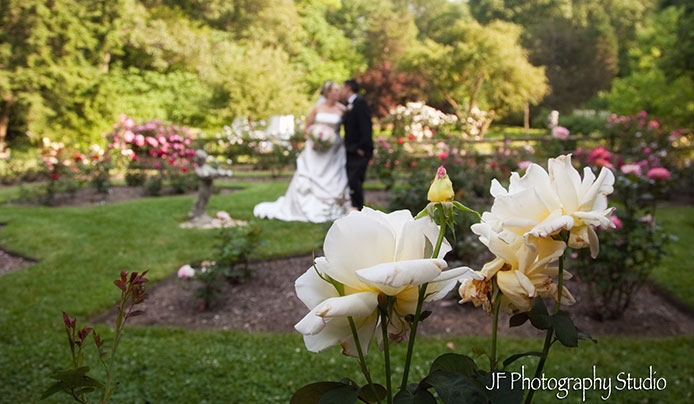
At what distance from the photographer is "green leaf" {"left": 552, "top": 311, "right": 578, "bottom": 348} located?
1.64 feet

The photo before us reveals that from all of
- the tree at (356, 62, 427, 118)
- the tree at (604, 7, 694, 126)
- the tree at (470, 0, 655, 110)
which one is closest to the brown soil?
the tree at (604, 7, 694, 126)

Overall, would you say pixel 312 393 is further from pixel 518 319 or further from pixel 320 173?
pixel 320 173

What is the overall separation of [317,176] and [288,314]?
4034 millimetres

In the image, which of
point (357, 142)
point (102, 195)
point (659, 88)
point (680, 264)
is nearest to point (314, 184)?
point (357, 142)

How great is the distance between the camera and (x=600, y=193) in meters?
0.50

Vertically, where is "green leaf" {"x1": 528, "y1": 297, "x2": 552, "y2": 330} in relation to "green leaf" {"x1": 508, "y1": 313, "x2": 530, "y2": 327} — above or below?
above

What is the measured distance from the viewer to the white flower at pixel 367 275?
0.40 metres

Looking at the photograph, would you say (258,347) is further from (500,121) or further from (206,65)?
(500,121)

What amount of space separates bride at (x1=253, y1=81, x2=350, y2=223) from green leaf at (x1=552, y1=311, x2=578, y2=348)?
21.9ft

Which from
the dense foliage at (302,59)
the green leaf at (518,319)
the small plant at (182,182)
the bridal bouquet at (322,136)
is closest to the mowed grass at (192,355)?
the green leaf at (518,319)

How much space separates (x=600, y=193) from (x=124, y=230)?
6.42 metres

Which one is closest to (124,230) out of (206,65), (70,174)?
(70,174)

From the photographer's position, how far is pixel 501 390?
18.2 inches

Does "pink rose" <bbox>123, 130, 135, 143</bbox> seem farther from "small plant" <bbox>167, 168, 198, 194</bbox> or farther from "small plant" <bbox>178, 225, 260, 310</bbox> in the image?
"small plant" <bbox>178, 225, 260, 310</bbox>
